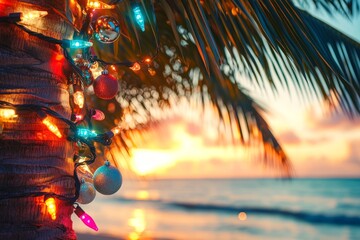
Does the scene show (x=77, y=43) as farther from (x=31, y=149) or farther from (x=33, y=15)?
(x=31, y=149)

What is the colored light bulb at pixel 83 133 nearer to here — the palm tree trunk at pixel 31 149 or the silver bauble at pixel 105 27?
the palm tree trunk at pixel 31 149

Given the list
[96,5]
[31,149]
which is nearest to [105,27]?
[96,5]

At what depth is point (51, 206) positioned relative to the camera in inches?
43.6

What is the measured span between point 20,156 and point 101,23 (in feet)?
1.54

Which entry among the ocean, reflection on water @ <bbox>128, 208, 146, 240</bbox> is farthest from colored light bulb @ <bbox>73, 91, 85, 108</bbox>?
reflection on water @ <bbox>128, 208, 146, 240</bbox>

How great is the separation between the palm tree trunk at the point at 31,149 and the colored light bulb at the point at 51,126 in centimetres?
1

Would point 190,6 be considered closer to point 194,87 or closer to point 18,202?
point 18,202

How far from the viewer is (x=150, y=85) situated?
3479 mm

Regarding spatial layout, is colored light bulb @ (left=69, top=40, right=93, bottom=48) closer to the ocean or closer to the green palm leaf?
the green palm leaf

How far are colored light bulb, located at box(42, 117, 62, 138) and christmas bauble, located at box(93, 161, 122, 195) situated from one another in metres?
0.23

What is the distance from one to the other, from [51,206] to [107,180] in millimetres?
248

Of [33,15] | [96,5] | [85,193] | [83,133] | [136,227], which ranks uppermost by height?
[136,227]

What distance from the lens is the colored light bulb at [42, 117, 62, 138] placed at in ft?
3.68

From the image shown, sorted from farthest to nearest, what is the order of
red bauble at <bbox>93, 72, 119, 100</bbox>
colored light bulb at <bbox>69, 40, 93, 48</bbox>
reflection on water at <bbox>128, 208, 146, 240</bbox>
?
1. reflection on water at <bbox>128, 208, 146, 240</bbox>
2. red bauble at <bbox>93, 72, 119, 100</bbox>
3. colored light bulb at <bbox>69, 40, 93, 48</bbox>
